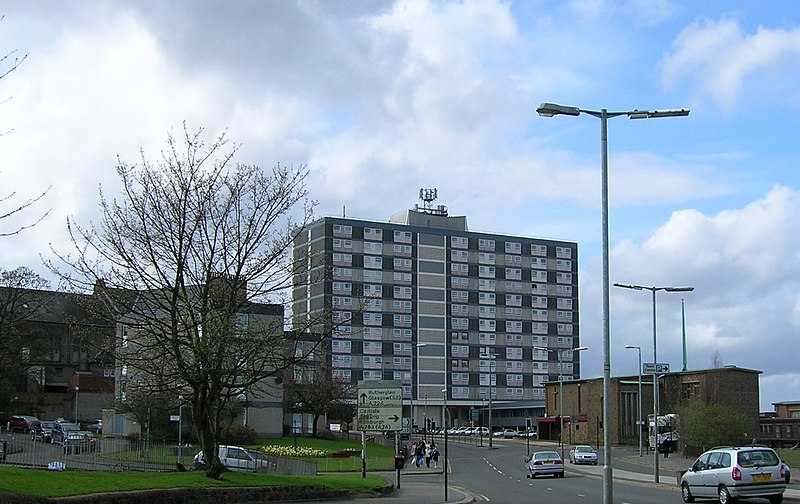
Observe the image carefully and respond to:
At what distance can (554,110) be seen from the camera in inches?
853

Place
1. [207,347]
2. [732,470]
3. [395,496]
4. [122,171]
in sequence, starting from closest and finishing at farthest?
[732,470] → [207,347] → [122,171] → [395,496]

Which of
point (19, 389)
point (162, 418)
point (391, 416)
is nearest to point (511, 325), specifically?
point (19, 389)

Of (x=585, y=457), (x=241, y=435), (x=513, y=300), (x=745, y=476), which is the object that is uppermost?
(x=513, y=300)

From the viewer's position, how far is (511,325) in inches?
5817

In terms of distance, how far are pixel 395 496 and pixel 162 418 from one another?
126ft

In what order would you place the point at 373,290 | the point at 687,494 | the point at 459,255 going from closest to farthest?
1. the point at 687,494
2. the point at 373,290
3. the point at 459,255

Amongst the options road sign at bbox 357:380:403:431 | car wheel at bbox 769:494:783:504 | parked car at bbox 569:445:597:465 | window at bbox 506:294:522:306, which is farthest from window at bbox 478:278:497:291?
car wheel at bbox 769:494:783:504

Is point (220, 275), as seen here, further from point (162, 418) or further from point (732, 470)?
point (162, 418)

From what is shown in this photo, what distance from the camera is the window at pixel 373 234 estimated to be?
138000 millimetres

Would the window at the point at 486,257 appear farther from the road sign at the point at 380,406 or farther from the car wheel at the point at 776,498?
the car wheel at the point at 776,498

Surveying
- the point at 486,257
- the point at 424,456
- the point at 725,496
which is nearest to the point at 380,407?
the point at 725,496

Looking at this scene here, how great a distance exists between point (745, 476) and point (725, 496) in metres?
0.95

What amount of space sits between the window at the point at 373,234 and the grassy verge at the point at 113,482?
102 m

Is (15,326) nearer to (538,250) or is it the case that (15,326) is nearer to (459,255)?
(459,255)
